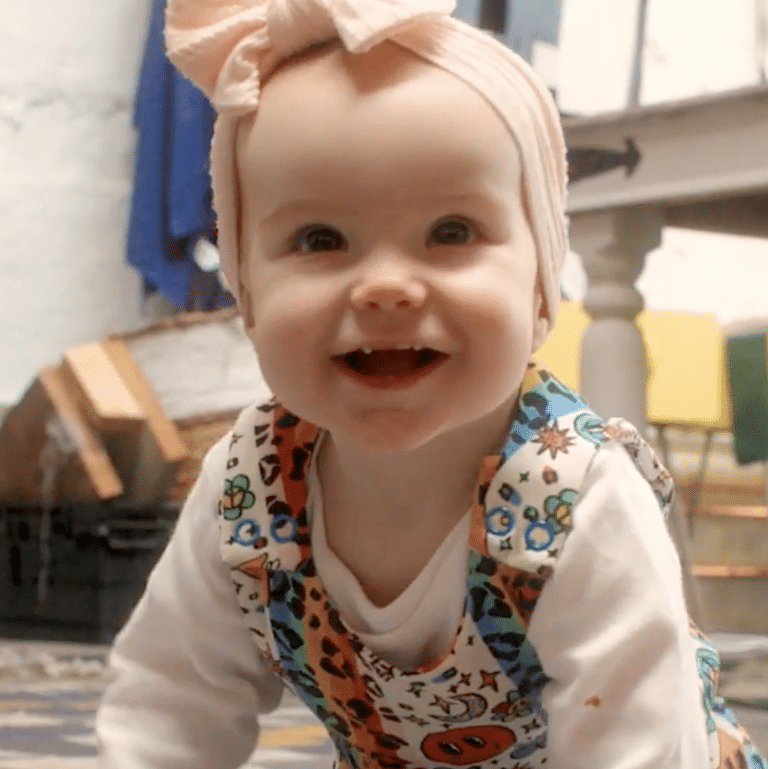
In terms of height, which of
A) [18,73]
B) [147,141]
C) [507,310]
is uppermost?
[18,73]

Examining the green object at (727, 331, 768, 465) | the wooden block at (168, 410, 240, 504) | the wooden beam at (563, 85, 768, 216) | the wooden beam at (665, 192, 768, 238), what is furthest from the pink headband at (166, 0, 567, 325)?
the wooden block at (168, 410, 240, 504)

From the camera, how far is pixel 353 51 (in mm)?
536

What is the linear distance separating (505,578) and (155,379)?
1358mm

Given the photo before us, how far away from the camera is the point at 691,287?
218 centimetres

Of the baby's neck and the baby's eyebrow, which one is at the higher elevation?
the baby's eyebrow

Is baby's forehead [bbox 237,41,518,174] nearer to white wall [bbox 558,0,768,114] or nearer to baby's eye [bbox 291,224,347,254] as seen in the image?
baby's eye [bbox 291,224,347,254]

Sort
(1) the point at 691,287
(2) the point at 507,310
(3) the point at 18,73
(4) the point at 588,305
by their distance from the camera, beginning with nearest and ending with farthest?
(2) the point at 507,310, (4) the point at 588,305, (3) the point at 18,73, (1) the point at 691,287

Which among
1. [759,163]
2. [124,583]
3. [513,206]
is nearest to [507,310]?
[513,206]

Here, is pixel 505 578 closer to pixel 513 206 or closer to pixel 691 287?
pixel 513 206

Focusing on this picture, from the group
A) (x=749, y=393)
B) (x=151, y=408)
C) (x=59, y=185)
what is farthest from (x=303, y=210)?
(x=59, y=185)

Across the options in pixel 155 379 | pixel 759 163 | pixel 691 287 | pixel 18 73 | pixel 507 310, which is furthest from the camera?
pixel 691 287

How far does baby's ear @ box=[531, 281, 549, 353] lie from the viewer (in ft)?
1.98

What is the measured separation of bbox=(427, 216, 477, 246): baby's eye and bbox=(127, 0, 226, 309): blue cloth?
1307 millimetres

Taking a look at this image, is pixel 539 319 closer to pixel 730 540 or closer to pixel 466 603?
pixel 466 603
